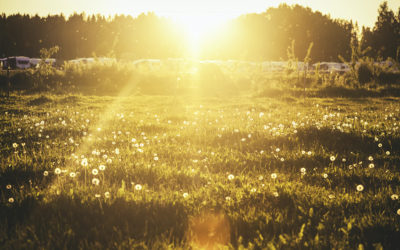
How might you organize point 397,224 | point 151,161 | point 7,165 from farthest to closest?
point 151,161, point 7,165, point 397,224

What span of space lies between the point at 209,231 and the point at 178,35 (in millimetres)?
102339

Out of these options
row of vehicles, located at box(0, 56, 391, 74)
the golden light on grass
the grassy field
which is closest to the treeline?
row of vehicles, located at box(0, 56, 391, 74)

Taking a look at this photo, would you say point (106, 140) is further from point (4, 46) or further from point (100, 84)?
point (4, 46)

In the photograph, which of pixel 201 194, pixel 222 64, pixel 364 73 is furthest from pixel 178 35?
pixel 201 194

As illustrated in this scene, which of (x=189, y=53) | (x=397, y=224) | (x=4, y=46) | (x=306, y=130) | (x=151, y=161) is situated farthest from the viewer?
(x=189, y=53)

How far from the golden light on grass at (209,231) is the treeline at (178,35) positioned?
247 ft

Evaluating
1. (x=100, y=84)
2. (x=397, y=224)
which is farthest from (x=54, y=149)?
(x=100, y=84)

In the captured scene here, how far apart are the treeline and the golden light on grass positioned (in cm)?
7515

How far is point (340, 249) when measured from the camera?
86.9 inches

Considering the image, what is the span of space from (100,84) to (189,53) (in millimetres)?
82824

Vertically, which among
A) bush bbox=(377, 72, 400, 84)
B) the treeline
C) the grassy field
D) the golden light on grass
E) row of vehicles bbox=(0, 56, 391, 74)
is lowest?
the golden light on grass

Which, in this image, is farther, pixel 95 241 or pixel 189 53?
pixel 189 53

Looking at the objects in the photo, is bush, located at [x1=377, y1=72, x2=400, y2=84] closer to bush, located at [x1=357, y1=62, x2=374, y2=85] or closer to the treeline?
bush, located at [x1=357, y1=62, x2=374, y2=85]

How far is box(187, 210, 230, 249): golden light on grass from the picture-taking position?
2.41 meters
